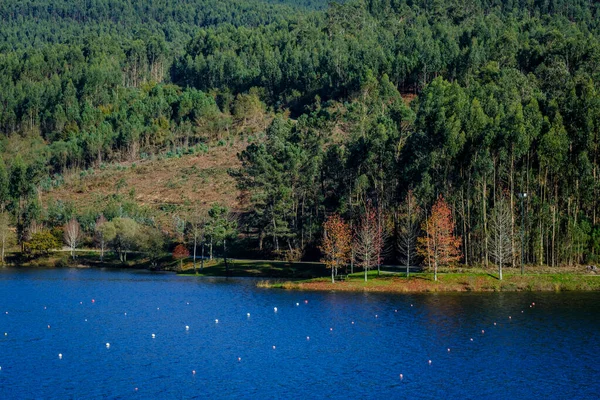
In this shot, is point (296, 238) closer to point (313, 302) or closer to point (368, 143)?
point (368, 143)

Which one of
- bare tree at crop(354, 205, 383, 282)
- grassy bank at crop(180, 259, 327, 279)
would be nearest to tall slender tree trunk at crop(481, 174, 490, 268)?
bare tree at crop(354, 205, 383, 282)

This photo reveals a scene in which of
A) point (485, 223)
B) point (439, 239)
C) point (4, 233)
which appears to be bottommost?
point (439, 239)

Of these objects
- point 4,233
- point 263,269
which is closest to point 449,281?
point 263,269

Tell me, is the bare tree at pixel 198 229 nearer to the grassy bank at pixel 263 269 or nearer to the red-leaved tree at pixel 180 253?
the grassy bank at pixel 263 269

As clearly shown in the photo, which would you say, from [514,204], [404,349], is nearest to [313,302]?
[404,349]

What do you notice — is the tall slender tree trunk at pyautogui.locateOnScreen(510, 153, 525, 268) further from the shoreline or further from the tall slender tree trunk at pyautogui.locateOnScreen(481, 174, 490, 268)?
the tall slender tree trunk at pyautogui.locateOnScreen(481, 174, 490, 268)

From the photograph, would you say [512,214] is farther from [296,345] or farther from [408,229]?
[296,345]
